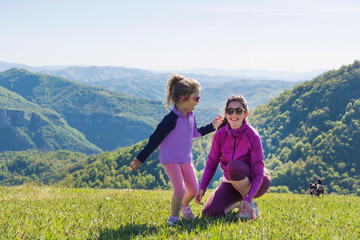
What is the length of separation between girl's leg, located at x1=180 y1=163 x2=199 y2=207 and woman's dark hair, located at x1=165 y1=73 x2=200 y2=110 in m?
1.01

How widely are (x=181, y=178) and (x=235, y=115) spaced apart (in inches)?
50.6

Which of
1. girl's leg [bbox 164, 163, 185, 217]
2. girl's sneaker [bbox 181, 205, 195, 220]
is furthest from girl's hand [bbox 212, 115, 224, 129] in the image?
girl's sneaker [bbox 181, 205, 195, 220]

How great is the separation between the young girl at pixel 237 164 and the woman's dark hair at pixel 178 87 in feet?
2.05

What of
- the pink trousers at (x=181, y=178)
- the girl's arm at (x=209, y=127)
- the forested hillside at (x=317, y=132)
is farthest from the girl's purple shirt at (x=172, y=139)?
the forested hillside at (x=317, y=132)

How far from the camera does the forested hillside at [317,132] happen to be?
113m

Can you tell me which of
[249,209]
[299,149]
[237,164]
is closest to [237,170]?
[237,164]

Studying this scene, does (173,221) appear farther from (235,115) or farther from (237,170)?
(235,115)

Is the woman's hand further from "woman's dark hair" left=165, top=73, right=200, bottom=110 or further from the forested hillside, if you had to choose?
the forested hillside

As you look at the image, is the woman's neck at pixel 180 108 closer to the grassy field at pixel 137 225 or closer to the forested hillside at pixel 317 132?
the grassy field at pixel 137 225

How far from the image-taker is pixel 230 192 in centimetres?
565

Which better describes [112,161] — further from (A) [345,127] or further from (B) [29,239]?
(B) [29,239]

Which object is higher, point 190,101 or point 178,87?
point 178,87

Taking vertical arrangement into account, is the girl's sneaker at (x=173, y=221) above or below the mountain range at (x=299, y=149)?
above

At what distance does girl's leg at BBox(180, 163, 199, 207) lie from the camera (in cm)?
536
